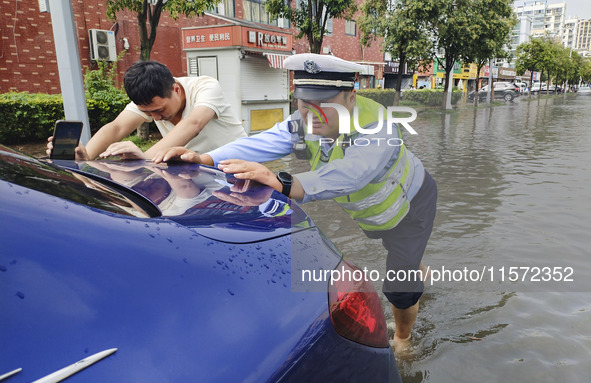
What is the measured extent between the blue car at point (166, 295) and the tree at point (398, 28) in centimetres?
2460

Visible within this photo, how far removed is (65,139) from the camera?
84.4 inches

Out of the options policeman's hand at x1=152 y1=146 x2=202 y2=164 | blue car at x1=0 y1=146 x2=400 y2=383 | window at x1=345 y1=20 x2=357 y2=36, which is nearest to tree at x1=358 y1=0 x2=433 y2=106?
window at x1=345 y1=20 x2=357 y2=36

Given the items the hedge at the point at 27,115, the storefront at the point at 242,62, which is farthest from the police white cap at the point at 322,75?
the storefront at the point at 242,62

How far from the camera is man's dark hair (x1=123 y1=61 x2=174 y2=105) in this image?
270 cm

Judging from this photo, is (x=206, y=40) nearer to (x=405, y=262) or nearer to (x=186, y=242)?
(x=405, y=262)

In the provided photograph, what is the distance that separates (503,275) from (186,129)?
9.15 ft

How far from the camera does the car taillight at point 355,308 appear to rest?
1.27 m

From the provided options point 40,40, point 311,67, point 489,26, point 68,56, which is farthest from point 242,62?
point 489,26

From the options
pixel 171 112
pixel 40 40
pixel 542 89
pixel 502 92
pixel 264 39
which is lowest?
pixel 542 89

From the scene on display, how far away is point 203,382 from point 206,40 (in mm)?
12736

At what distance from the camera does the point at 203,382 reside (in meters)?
0.92

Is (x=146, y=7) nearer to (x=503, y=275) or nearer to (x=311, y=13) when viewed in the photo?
(x=311, y=13)

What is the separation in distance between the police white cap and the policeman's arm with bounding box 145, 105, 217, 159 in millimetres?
970

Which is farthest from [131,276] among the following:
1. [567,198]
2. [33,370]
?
[567,198]
